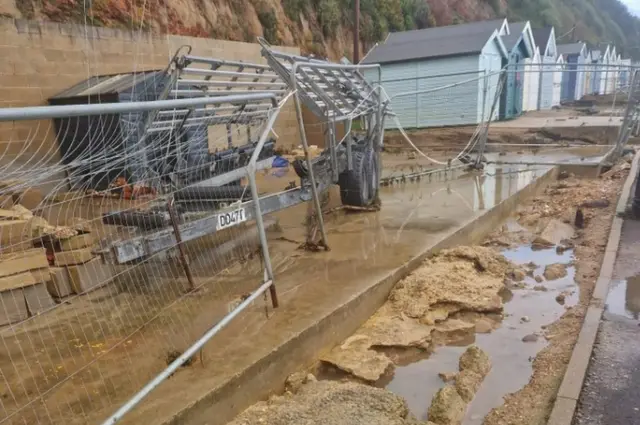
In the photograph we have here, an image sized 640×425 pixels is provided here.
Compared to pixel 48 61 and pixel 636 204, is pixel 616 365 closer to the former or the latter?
pixel 636 204

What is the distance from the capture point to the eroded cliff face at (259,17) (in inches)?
513

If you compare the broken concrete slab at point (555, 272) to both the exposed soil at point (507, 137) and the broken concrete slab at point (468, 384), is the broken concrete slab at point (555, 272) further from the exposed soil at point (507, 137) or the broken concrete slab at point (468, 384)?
the exposed soil at point (507, 137)

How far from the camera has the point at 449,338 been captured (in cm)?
464

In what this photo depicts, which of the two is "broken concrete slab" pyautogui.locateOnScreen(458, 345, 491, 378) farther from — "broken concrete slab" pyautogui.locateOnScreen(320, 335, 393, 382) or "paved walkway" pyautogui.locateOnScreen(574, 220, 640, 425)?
"paved walkway" pyautogui.locateOnScreen(574, 220, 640, 425)

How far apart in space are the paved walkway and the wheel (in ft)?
12.3

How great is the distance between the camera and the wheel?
7812mm

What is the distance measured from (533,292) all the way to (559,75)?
117ft

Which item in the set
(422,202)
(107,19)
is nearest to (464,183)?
(422,202)

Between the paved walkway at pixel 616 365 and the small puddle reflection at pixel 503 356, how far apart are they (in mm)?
484

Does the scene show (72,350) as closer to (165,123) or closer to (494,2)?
(165,123)

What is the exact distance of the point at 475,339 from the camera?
15.2 feet

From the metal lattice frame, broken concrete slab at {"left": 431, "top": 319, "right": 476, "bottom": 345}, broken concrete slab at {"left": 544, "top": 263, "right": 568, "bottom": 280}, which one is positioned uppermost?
the metal lattice frame

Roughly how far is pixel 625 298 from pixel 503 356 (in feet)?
5.41

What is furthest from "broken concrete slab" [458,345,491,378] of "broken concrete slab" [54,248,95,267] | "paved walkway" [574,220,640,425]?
"broken concrete slab" [54,248,95,267]
